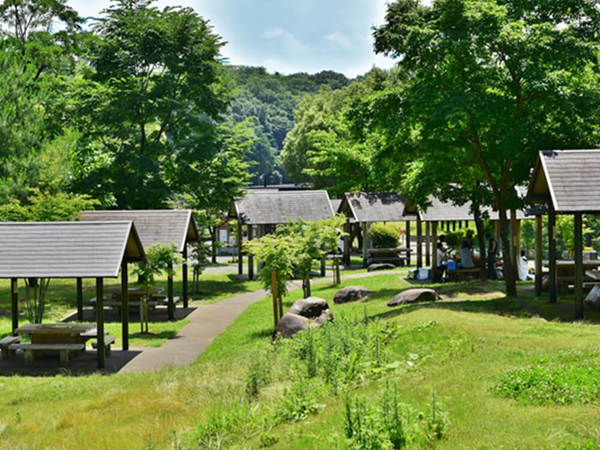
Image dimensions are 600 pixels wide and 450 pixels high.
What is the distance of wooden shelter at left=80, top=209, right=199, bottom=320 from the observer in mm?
24875

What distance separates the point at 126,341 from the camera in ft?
63.1

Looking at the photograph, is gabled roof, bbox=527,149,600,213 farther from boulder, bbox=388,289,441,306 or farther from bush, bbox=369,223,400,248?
bush, bbox=369,223,400,248

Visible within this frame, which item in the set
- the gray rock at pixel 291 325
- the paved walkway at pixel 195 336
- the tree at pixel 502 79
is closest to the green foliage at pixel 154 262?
the paved walkway at pixel 195 336

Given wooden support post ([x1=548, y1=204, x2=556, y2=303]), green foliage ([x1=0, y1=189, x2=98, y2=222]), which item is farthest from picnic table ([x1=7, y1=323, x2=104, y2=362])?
wooden support post ([x1=548, y1=204, x2=556, y2=303])

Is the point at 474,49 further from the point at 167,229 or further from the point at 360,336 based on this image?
the point at 167,229

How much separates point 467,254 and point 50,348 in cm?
1852

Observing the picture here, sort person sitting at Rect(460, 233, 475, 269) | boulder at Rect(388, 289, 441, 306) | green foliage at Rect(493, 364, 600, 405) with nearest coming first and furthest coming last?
green foliage at Rect(493, 364, 600, 405), boulder at Rect(388, 289, 441, 306), person sitting at Rect(460, 233, 475, 269)

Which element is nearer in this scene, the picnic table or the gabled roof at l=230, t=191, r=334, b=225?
the picnic table

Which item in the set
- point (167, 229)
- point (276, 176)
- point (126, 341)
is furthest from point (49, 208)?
point (276, 176)

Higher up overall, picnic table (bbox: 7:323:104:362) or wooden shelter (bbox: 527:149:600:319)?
wooden shelter (bbox: 527:149:600:319)

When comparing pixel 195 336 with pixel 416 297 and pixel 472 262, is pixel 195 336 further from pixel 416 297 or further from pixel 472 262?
pixel 472 262

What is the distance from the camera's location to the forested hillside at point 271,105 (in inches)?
4801

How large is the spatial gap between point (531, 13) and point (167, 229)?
15164 millimetres

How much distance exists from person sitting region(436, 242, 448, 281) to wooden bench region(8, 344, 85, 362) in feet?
56.2
